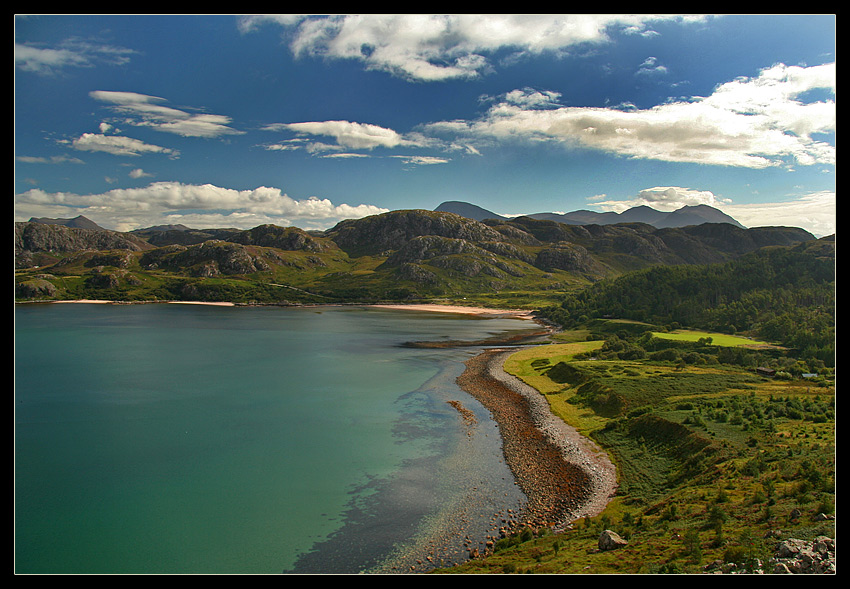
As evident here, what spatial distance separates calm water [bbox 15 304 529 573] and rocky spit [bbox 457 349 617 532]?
1532 millimetres

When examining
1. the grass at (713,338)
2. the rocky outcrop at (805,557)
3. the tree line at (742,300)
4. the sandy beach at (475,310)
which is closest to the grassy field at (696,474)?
the rocky outcrop at (805,557)

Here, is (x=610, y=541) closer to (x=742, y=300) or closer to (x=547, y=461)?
(x=547, y=461)

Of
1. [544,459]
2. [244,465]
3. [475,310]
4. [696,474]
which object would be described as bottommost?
[244,465]

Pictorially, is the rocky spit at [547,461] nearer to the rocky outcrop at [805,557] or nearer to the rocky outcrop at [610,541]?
the rocky outcrop at [610,541]

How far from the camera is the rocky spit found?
26.0 metres

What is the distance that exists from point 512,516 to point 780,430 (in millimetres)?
19993

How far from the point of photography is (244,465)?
3512 cm

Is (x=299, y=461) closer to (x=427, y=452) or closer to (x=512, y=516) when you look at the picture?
(x=427, y=452)

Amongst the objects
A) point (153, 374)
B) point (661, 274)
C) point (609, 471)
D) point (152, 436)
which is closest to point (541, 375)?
point (609, 471)

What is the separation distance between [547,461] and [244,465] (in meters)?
23.4

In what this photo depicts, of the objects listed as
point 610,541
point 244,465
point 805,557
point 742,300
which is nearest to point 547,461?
point 610,541

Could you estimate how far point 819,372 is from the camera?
5275 cm

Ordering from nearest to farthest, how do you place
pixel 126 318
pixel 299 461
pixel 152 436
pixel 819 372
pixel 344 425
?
pixel 299 461, pixel 152 436, pixel 344 425, pixel 819 372, pixel 126 318

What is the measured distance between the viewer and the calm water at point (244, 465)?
945 inches
